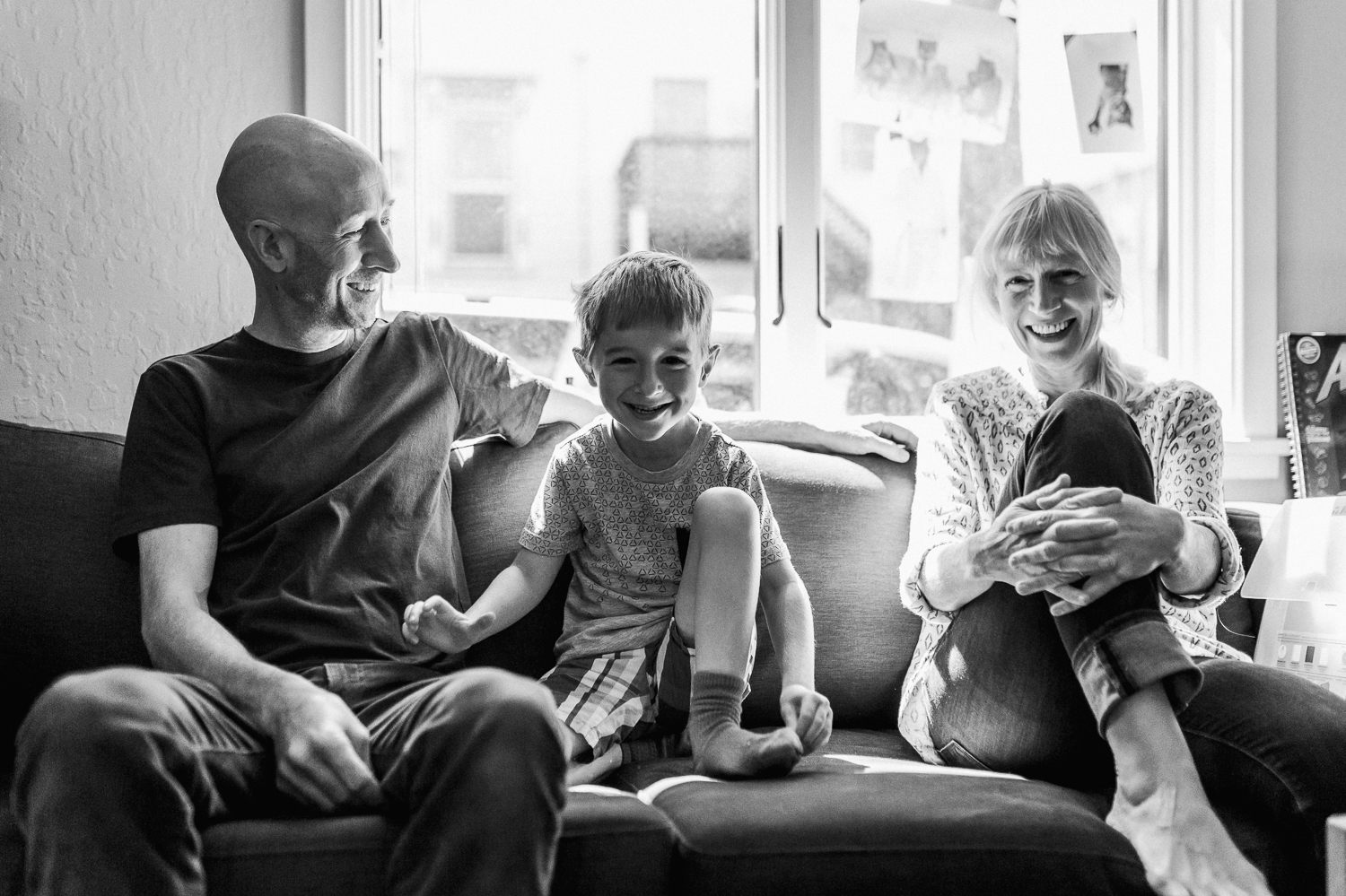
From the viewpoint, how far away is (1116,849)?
133 centimetres

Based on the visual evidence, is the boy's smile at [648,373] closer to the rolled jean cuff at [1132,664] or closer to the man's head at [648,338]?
the man's head at [648,338]

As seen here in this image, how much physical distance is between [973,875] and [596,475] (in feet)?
2.46

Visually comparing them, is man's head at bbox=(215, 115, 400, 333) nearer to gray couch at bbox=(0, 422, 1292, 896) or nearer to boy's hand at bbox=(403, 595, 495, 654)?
gray couch at bbox=(0, 422, 1292, 896)

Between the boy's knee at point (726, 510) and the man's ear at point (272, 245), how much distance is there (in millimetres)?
657

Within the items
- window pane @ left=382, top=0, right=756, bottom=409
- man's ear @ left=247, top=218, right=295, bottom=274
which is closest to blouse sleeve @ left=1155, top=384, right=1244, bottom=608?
window pane @ left=382, top=0, right=756, bottom=409

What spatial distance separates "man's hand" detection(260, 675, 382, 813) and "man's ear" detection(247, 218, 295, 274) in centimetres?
66

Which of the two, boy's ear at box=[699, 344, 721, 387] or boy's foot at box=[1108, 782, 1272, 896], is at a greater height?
boy's ear at box=[699, 344, 721, 387]

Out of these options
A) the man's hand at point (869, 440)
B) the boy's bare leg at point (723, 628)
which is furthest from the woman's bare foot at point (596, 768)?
the man's hand at point (869, 440)

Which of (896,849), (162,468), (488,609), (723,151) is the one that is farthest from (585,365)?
(723,151)

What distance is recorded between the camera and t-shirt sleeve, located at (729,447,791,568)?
1.75 meters

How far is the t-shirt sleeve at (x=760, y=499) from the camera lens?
1.75 m

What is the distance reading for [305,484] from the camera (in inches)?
66.3

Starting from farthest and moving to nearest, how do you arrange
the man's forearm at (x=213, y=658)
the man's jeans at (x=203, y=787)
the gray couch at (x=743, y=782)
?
the man's forearm at (x=213, y=658) < the gray couch at (x=743, y=782) < the man's jeans at (x=203, y=787)

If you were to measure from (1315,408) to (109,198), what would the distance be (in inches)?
90.9
